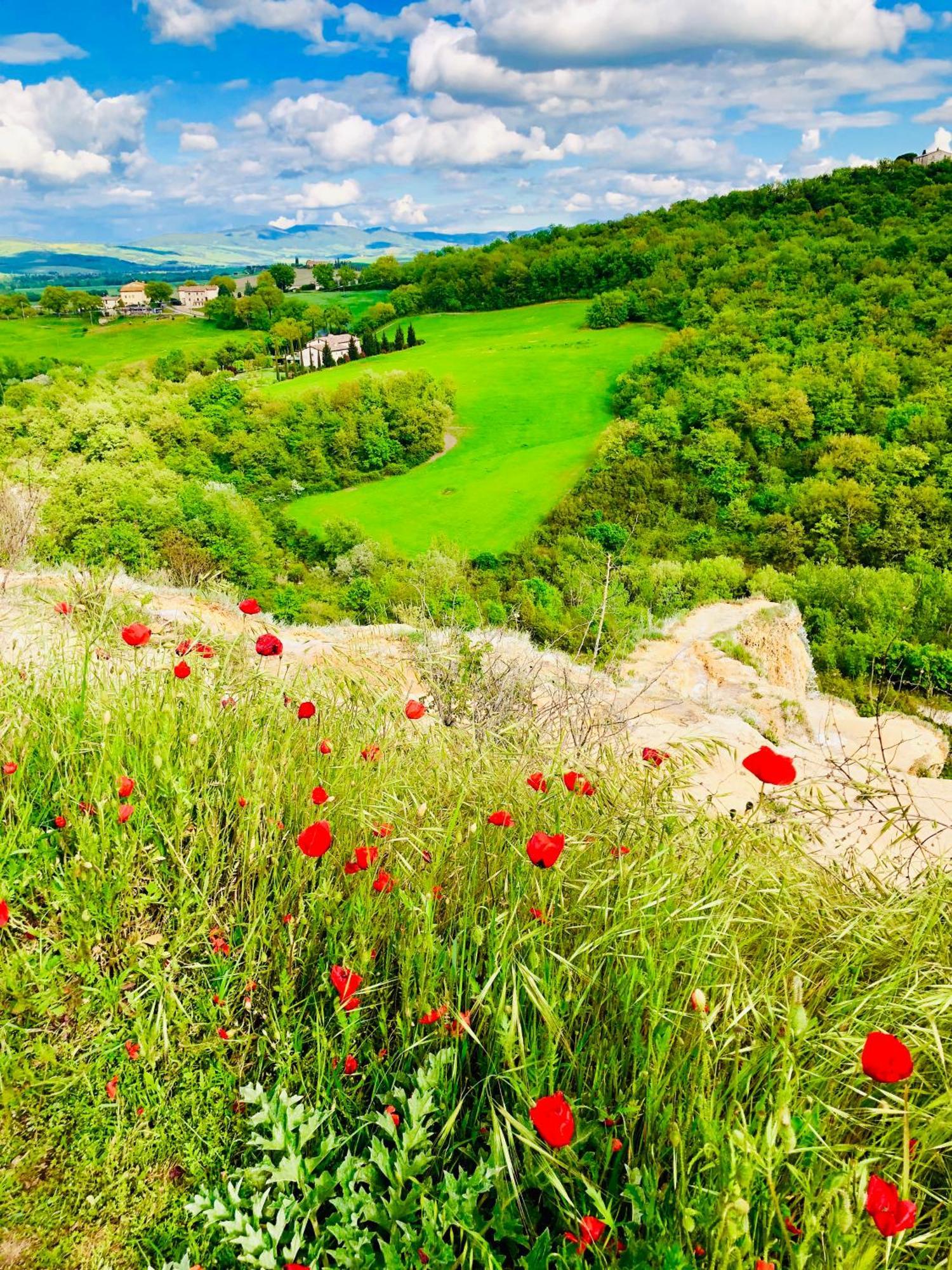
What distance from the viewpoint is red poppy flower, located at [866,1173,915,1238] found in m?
0.95

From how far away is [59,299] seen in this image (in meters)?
86.1

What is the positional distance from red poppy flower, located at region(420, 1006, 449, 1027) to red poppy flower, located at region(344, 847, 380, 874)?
0.37 m

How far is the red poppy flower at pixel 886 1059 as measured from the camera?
3.45 feet

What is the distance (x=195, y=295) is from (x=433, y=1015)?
121413mm

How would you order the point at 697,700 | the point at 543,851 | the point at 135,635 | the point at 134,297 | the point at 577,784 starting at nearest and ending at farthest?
the point at 543,851 → the point at 577,784 → the point at 135,635 → the point at 697,700 → the point at 134,297

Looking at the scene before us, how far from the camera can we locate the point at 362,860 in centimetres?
176

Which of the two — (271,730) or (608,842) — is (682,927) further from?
(271,730)

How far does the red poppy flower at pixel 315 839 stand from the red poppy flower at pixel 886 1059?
112cm

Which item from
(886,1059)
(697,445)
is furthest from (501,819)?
(697,445)

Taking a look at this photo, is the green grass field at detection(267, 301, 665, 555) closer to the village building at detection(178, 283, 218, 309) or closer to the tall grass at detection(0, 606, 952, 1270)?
the village building at detection(178, 283, 218, 309)

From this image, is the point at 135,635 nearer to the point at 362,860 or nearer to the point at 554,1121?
the point at 362,860

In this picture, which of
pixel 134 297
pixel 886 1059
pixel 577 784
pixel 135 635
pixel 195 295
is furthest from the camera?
pixel 195 295

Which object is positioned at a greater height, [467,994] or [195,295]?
[195,295]

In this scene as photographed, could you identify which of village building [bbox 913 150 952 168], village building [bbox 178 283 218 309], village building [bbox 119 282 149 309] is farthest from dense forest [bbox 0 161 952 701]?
village building [bbox 178 283 218 309]
